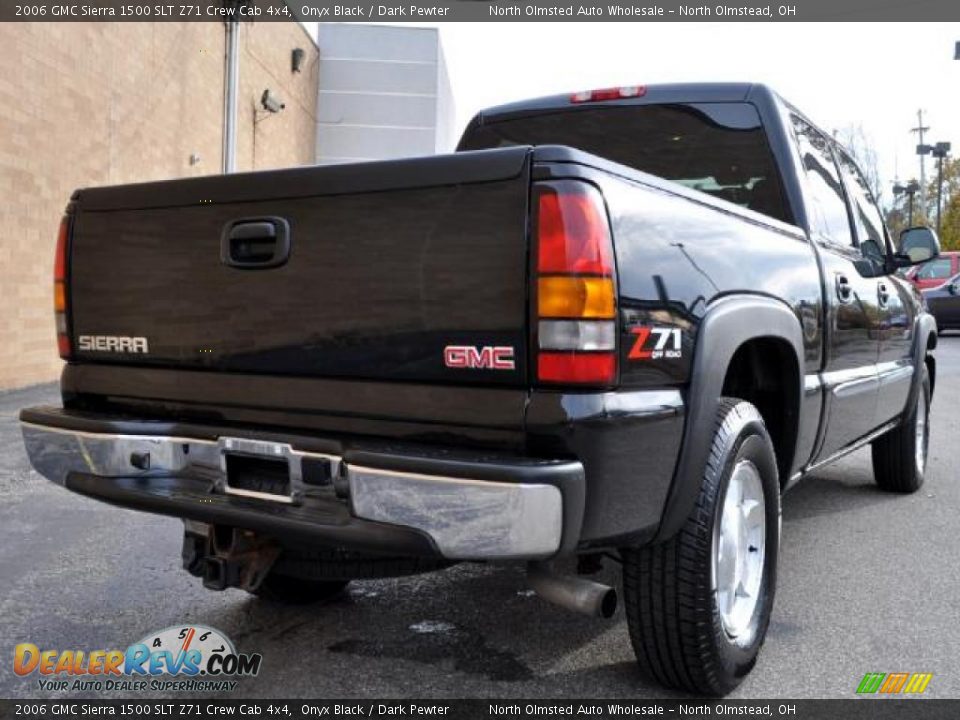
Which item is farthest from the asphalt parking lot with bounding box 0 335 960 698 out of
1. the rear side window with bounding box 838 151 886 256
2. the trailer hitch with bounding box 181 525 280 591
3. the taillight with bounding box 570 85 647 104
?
the taillight with bounding box 570 85 647 104

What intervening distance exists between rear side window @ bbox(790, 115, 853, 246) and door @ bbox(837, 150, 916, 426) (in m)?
0.18

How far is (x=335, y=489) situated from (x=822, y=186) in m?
2.92

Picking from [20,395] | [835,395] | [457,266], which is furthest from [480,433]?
[20,395]

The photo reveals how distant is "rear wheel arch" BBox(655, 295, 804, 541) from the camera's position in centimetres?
248

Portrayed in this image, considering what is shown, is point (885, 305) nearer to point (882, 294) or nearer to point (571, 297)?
point (882, 294)

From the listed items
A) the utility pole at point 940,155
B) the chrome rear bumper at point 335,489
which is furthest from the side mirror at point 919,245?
the utility pole at point 940,155

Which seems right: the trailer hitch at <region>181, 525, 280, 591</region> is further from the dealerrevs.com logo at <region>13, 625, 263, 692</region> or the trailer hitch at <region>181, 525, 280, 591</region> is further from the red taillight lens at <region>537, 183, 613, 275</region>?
the red taillight lens at <region>537, 183, 613, 275</region>

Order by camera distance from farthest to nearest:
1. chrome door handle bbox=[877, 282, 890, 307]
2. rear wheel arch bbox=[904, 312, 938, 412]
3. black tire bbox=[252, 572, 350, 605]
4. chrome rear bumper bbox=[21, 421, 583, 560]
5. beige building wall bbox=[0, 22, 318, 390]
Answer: beige building wall bbox=[0, 22, 318, 390], rear wheel arch bbox=[904, 312, 938, 412], chrome door handle bbox=[877, 282, 890, 307], black tire bbox=[252, 572, 350, 605], chrome rear bumper bbox=[21, 421, 583, 560]

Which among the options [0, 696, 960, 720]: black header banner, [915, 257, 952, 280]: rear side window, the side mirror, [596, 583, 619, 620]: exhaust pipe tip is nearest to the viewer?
[596, 583, 619, 620]: exhaust pipe tip

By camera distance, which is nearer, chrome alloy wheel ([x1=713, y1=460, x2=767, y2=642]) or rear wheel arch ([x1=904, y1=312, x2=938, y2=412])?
chrome alloy wheel ([x1=713, y1=460, x2=767, y2=642])

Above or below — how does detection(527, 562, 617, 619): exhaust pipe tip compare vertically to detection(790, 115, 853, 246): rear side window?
below

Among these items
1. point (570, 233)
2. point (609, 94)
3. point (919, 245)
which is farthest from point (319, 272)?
point (919, 245)

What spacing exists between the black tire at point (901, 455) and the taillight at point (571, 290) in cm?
381

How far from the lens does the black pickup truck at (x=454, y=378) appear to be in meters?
2.19
